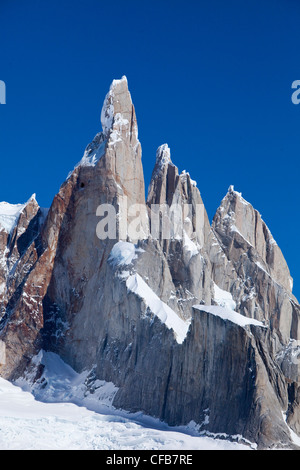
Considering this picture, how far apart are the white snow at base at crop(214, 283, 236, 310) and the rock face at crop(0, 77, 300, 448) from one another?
0.96 feet

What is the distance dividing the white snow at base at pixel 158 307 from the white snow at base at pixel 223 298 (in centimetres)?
1877

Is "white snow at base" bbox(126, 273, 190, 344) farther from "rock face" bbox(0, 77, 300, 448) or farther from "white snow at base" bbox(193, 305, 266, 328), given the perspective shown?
"white snow at base" bbox(193, 305, 266, 328)

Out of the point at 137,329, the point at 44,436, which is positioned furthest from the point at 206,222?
the point at 44,436

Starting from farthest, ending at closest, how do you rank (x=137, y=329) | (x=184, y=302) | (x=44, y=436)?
(x=184, y=302) → (x=137, y=329) → (x=44, y=436)

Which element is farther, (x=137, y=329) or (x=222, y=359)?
(x=137, y=329)

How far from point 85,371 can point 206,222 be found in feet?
105

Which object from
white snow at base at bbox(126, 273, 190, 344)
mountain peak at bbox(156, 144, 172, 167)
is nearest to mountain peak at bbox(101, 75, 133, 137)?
mountain peak at bbox(156, 144, 172, 167)

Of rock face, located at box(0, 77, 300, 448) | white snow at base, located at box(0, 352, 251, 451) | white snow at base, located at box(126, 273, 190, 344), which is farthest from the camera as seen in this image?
white snow at base, located at box(126, 273, 190, 344)

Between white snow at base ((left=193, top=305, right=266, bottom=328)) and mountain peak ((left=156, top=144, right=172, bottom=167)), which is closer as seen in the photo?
white snow at base ((left=193, top=305, right=266, bottom=328))

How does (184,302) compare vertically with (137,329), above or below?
above

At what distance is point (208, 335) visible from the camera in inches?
3637

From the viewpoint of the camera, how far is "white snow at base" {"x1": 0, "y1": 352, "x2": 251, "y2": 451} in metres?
87.2
